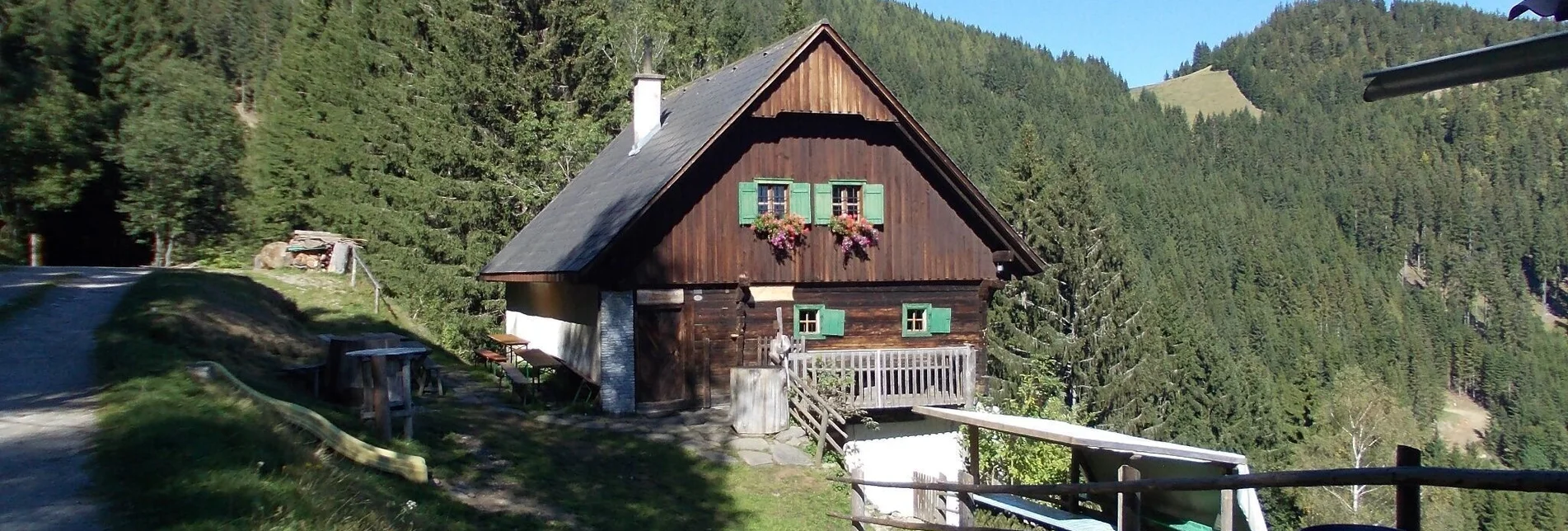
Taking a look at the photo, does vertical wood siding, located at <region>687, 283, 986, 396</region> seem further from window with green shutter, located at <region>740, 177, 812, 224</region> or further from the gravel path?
the gravel path

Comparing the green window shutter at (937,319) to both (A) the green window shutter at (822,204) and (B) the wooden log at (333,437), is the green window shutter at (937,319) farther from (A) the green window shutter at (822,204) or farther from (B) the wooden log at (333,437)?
(B) the wooden log at (333,437)

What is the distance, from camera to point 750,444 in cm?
1673

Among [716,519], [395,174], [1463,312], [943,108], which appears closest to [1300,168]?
[1463,312]

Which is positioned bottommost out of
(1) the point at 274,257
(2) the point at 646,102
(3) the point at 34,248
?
(1) the point at 274,257

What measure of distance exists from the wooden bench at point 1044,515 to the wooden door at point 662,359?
27.7 ft

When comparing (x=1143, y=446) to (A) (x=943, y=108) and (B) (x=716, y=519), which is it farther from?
(A) (x=943, y=108)

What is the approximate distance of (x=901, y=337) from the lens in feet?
66.4

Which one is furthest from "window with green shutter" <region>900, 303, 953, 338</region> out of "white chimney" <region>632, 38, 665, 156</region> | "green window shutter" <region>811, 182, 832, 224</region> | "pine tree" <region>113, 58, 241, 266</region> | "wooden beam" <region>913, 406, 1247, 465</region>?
"pine tree" <region>113, 58, 241, 266</region>

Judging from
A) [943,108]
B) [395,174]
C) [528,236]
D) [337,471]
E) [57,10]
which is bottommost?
[337,471]

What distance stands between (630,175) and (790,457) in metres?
7.44

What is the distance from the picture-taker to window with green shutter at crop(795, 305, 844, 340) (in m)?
19.6

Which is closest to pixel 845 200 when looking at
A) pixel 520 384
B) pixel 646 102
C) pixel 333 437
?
pixel 646 102

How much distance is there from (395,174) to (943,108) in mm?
99681

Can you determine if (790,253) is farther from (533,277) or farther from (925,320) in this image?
(533,277)
